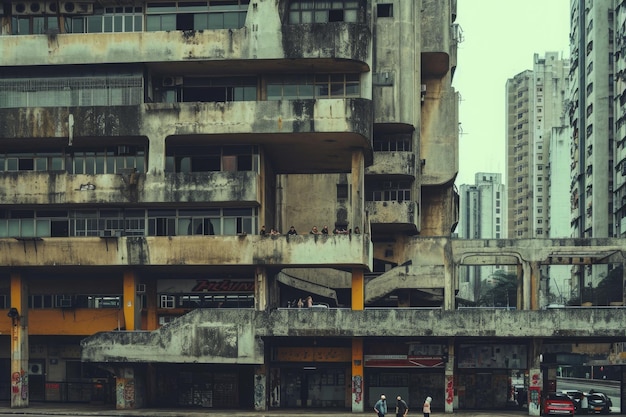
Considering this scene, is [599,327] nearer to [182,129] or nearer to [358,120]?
[358,120]

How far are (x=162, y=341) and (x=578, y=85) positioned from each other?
8670cm

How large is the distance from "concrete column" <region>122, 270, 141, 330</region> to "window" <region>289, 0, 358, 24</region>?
16882 millimetres

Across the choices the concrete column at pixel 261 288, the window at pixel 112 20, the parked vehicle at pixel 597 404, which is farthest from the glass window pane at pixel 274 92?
the parked vehicle at pixel 597 404

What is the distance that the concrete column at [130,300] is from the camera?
5941 cm

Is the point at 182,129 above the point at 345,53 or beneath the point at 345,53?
beneath

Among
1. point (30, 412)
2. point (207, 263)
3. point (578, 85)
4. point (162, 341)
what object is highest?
point (578, 85)

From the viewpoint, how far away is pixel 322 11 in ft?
196

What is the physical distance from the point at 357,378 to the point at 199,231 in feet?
38.5

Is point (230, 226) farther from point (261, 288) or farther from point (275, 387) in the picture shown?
point (275, 387)

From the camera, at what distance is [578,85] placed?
428ft

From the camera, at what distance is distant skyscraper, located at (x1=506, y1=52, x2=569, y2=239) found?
18350 centimetres

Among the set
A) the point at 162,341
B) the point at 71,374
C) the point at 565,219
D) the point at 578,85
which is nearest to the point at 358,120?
the point at 162,341

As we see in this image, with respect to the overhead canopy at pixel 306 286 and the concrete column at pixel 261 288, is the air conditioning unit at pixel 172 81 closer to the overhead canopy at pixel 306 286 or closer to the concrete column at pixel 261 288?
the concrete column at pixel 261 288

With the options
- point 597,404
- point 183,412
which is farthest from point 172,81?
point 597,404
